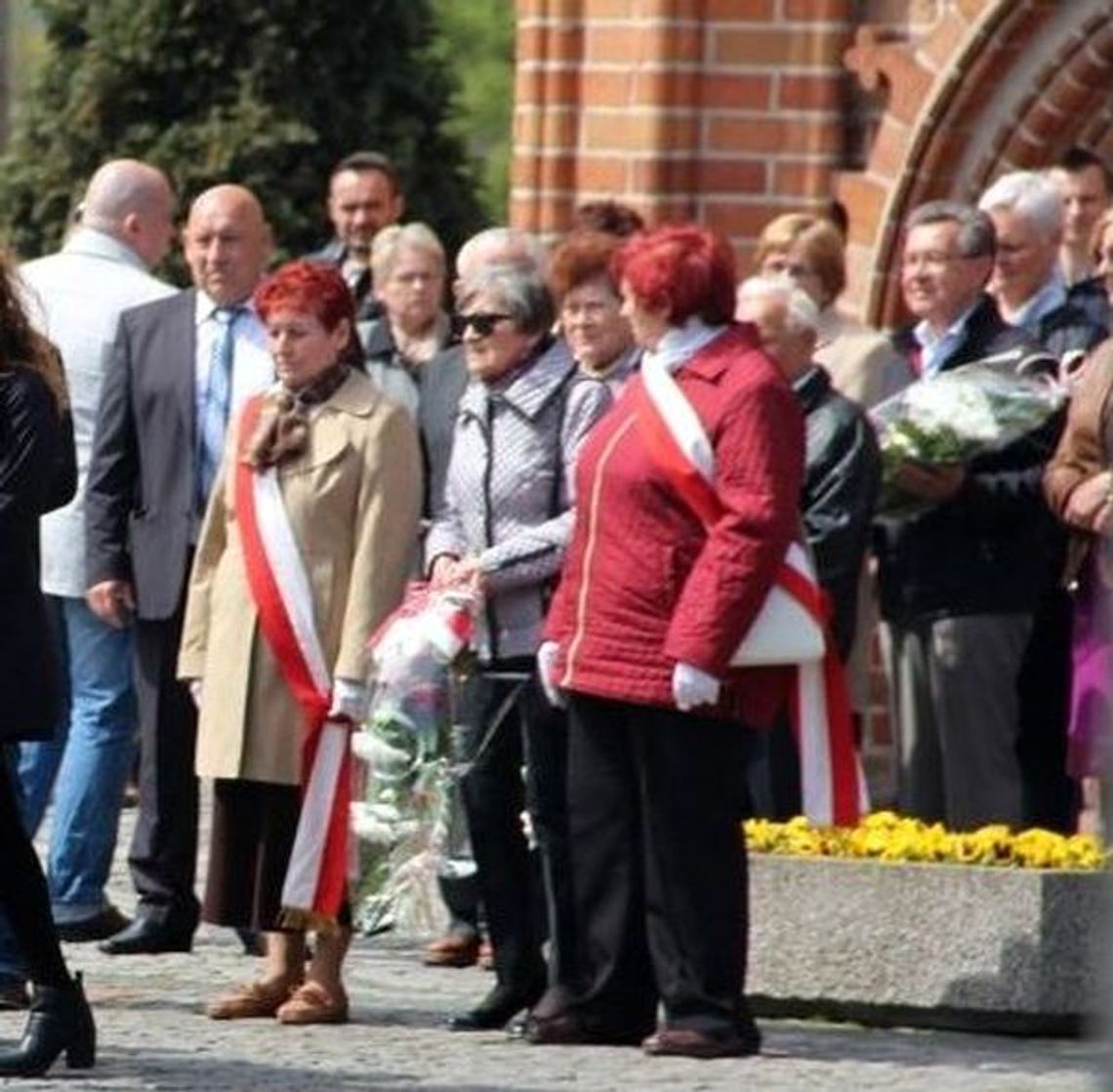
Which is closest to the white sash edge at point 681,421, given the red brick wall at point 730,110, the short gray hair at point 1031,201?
the short gray hair at point 1031,201

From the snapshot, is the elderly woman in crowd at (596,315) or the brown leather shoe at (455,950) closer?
the elderly woman in crowd at (596,315)

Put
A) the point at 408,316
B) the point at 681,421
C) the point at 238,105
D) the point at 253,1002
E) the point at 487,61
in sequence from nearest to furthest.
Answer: the point at 681,421 → the point at 253,1002 → the point at 408,316 → the point at 238,105 → the point at 487,61

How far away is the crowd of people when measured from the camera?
42.6 feet

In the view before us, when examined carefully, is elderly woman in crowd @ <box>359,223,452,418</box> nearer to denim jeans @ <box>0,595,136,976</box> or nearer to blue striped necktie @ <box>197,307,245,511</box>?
blue striped necktie @ <box>197,307,245,511</box>

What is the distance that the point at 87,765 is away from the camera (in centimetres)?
1549

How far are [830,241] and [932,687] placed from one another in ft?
4.27

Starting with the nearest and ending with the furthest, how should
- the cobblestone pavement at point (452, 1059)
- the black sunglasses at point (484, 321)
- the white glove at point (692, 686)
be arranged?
the cobblestone pavement at point (452, 1059)
the white glove at point (692, 686)
the black sunglasses at point (484, 321)

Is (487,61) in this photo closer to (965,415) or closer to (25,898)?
(965,415)

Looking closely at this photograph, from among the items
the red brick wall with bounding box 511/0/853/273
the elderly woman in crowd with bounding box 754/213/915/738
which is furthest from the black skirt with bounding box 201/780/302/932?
the red brick wall with bounding box 511/0/853/273

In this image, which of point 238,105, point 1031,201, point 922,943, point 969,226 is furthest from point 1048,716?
point 238,105

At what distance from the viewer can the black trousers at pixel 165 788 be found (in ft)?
49.5

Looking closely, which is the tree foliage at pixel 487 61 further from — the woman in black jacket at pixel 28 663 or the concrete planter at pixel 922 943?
the woman in black jacket at pixel 28 663

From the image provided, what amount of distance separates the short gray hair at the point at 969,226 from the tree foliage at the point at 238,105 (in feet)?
27.2

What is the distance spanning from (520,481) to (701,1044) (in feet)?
4.98
